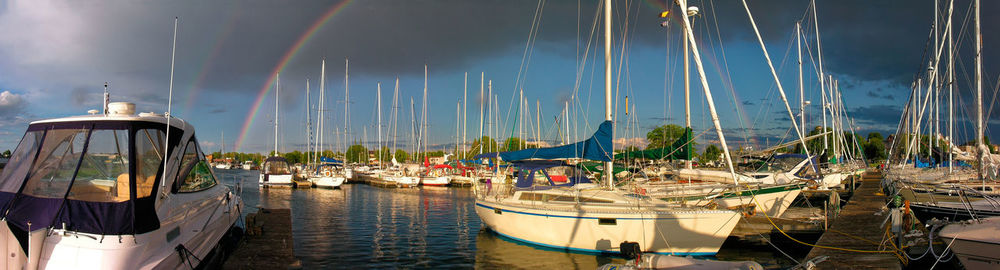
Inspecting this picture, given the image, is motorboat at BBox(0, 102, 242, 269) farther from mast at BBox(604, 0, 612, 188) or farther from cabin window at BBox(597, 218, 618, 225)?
mast at BBox(604, 0, 612, 188)

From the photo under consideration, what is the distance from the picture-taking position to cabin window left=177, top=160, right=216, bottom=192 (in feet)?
36.3

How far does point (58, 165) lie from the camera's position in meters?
8.94

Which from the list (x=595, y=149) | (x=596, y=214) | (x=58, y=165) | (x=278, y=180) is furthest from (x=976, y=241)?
(x=278, y=180)

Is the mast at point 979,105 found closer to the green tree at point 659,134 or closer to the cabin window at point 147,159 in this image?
the cabin window at point 147,159

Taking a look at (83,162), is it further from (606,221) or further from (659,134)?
(659,134)

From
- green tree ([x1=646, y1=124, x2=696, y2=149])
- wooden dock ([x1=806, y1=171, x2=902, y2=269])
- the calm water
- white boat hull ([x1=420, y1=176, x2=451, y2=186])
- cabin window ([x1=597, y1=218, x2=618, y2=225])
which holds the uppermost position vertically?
green tree ([x1=646, y1=124, x2=696, y2=149])

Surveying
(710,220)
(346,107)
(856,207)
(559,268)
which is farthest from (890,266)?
(346,107)

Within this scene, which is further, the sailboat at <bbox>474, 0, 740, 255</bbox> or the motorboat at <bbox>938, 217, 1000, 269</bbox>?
the sailboat at <bbox>474, 0, 740, 255</bbox>

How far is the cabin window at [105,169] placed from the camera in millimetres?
8758

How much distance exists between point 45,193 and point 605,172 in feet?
53.5

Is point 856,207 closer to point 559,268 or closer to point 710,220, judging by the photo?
point 710,220

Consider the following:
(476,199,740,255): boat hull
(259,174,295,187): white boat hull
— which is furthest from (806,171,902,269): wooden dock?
(259,174,295,187): white boat hull

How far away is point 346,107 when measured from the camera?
75.1 meters

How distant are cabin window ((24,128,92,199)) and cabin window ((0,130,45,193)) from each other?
0.18 m
